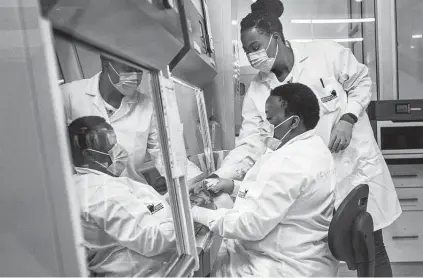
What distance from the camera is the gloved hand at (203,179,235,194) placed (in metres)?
1.80

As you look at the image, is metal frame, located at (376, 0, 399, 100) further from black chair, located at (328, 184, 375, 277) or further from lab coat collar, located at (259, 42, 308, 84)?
black chair, located at (328, 184, 375, 277)

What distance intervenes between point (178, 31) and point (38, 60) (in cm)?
100

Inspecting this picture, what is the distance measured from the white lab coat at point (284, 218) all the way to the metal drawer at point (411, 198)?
95 centimetres

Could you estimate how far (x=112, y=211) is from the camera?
962mm

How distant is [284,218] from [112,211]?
2.24ft

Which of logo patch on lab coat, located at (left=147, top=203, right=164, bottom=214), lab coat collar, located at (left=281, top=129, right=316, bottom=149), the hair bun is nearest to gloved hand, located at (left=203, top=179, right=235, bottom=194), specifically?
lab coat collar, located at (left=281, top=129, right=316, bottom=149)

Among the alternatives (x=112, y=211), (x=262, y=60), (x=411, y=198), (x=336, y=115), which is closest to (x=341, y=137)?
(x=336, y=115)

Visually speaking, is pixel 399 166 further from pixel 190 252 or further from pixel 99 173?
pixel 99 173

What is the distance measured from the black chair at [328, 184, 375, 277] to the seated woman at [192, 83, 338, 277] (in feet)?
0.34

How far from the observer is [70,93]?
83 centimetres

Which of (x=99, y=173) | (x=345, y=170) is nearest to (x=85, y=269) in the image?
(x=99, y=173)

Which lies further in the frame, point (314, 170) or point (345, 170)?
point (345, 170)

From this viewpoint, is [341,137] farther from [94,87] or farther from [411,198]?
[94,87]

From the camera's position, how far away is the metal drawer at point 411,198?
2.29m
